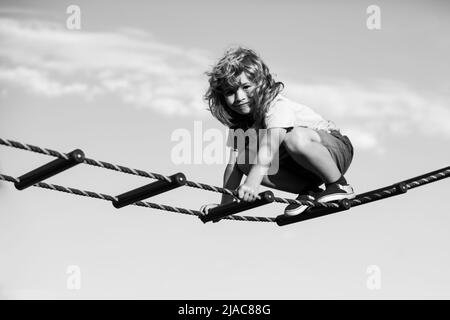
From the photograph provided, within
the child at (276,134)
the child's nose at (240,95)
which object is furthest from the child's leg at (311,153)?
the child's nose at (240,95)

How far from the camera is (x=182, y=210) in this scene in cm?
559

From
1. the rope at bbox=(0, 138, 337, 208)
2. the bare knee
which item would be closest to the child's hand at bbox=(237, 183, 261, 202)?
the rope at bbox=(0, 138, 337, 208)

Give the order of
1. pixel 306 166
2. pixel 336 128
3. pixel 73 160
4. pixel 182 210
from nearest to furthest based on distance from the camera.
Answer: pixel 73 160
pixel 182 210
pixel 306 166
pixel 336 128

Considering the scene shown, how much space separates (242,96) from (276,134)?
41 centimetres

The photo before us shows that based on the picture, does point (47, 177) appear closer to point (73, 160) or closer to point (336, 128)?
point (73, 160)

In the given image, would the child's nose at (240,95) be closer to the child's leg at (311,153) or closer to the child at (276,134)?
the child at (276,134)

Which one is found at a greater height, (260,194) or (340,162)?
(340,162)

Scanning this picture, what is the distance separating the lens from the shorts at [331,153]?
6103 mm

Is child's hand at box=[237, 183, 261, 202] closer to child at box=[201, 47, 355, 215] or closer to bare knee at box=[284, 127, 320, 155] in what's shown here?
child at box=[201, 47, 355, 215]

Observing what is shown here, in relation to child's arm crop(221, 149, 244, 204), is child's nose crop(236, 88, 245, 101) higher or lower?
higher

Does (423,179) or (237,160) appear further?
(237,160)

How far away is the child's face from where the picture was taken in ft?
19.8

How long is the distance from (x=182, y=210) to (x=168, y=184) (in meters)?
0.59

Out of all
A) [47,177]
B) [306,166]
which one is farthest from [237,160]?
[47,177]
